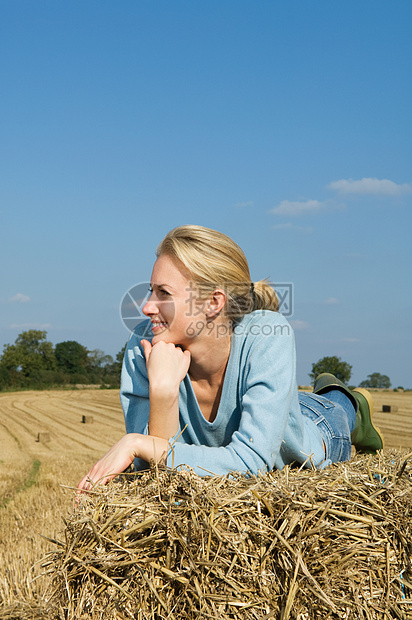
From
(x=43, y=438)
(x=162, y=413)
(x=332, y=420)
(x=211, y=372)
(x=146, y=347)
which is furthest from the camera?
(x=43, y=438)

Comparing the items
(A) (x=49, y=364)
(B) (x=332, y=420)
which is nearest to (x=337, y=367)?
(B) (x=332, y=420)

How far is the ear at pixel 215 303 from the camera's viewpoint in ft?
8.65

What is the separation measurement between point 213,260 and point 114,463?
3.63ft

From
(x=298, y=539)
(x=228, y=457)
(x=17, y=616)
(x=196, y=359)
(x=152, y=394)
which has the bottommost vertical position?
(x=17, y=616)

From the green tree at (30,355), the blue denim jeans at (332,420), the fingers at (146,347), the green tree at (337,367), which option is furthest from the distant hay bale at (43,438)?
the green tree at (30,355)

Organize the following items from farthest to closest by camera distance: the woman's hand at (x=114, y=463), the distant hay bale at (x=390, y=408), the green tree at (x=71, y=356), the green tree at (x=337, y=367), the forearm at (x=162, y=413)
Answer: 1. the green tree at (x=71, y=356)
2. the green tree at (x=337, y=367)
3. the distant hay bale at (x=390, y=408)
4. the forearm at (x=162, y=413)
5. the woman's hand at (x=114, y=463)

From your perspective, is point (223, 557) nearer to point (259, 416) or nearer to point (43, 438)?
point (259, 416)

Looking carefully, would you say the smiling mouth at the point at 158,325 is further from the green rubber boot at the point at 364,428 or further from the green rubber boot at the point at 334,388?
the green rubber boot at the point at 364,428

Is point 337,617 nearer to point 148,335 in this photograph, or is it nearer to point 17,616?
point 17,616

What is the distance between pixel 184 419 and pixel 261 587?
124cm

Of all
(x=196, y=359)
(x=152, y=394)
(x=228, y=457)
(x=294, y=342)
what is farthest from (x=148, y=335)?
(x=228, y=457)

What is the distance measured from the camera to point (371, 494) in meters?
1.89

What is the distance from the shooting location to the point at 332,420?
11.1ft

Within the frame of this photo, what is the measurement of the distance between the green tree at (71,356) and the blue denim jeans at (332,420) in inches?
1735
